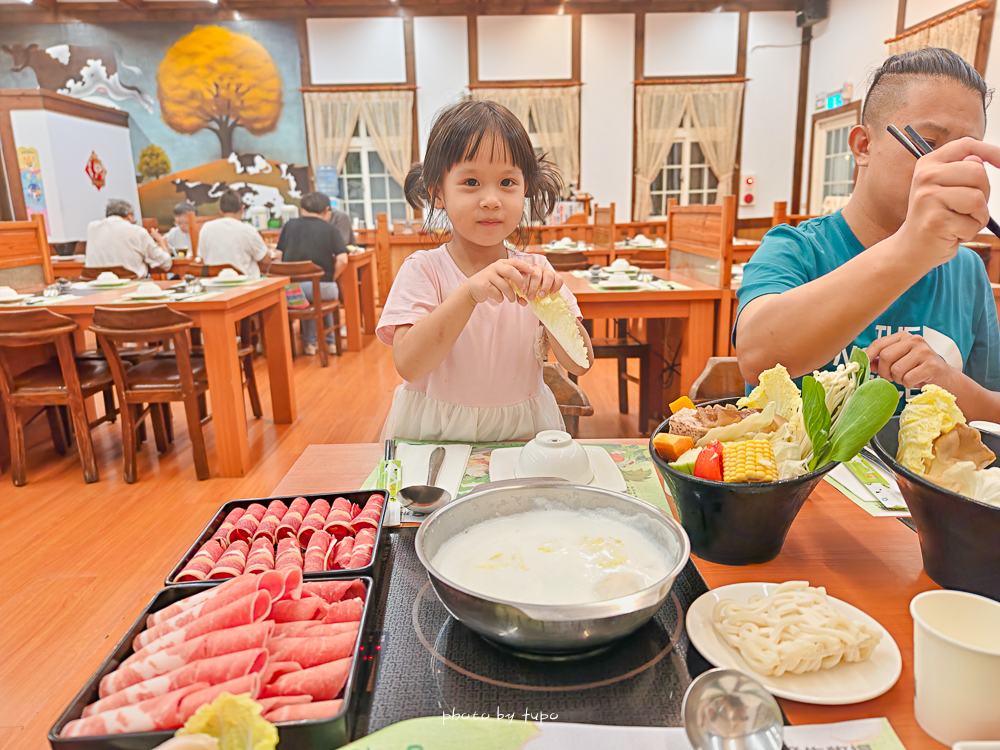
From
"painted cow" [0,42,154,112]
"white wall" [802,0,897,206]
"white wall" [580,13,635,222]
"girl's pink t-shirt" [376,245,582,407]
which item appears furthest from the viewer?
"white wall" [580,13,635,222]

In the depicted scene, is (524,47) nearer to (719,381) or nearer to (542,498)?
(719,381)

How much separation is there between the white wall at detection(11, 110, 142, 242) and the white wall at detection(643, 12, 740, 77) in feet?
26.6

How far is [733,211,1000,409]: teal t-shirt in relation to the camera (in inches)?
52.2

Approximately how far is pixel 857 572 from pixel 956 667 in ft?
0.97

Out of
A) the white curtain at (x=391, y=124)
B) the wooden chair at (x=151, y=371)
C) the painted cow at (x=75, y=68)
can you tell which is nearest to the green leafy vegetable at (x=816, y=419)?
the wooden chair at (x=151, y=371)

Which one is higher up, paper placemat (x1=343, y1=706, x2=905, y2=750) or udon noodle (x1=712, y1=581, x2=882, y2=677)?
udon noodle (x1=712, y1=581, x2=882, y2=677)

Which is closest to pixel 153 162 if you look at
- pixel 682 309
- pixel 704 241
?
pixel 704 241

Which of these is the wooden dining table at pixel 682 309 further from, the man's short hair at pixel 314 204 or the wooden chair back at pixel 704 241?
the man's short hair at pixel 314 204

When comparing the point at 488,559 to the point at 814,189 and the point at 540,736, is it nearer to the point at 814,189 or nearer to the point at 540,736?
the point at 540,736

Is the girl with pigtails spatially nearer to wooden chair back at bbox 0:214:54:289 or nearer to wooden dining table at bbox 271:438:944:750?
wooden dining table at bbox 271:438:944:750

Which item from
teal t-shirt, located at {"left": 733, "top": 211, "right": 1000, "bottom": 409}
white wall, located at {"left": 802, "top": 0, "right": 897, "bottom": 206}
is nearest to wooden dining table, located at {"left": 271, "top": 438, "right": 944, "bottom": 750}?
teal t-shirt, located at {"left": 733, "top": 211, "right": 1000, "bottom": 409}

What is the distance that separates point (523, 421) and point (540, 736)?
1031mm

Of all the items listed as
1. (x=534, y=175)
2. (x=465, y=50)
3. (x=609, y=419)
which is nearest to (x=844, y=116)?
(x=465, y=50)

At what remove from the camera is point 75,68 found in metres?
9.27
